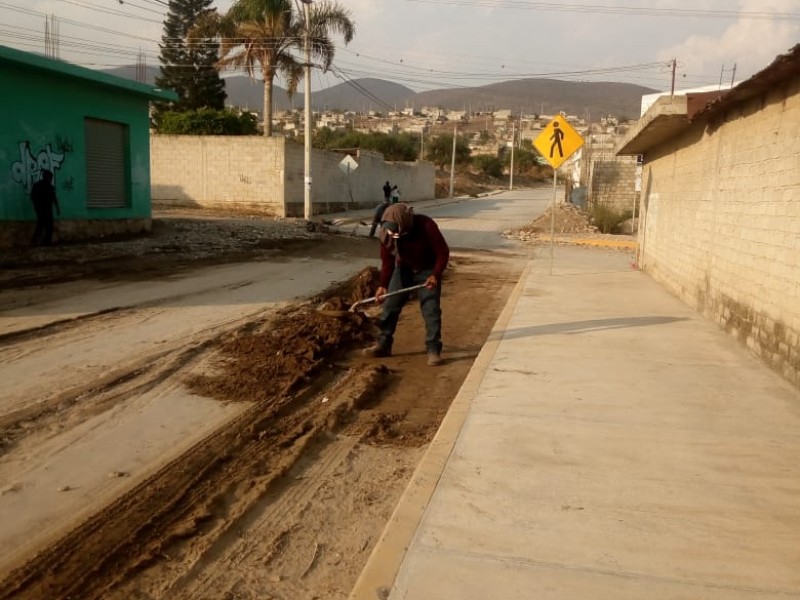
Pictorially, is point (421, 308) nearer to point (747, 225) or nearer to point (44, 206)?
point (747, 225)

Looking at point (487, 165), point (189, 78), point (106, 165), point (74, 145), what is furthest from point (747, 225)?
point (487, 165)

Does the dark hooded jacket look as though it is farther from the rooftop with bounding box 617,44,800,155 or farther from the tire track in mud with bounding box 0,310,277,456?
the rooftop with bounding box 617,44,800,155

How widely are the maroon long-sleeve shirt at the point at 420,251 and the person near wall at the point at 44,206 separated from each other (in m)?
11.4

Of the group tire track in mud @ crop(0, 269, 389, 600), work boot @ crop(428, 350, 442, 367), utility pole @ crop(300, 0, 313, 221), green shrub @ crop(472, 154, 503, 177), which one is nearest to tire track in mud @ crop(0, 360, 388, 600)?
tire track in mud @ crop(0, 269, 389, 600)

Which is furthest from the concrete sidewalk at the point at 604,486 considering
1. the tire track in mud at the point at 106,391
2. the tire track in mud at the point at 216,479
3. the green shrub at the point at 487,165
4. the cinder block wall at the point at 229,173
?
the green shrub at the point at 487,165

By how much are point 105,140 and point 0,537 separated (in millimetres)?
18066

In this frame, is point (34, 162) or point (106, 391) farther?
point (34, 162)

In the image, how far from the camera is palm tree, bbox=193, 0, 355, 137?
34.8 m

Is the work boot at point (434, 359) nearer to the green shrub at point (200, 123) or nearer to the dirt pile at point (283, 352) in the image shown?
the dirt pile at point (283, 352)

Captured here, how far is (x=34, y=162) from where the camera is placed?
16.8m

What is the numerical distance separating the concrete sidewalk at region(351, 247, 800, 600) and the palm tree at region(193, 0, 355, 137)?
30533 mm

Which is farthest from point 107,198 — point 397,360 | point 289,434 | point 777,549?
point 777,549

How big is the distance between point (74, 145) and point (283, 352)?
44.1 ft

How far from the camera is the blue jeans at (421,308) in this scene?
7.56 meters
